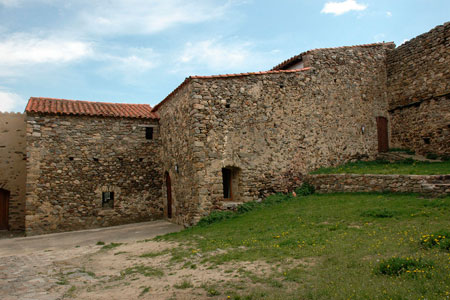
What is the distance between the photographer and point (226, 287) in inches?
221

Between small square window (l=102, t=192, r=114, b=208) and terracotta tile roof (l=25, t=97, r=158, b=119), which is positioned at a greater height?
terracotta tile roof (l=25, t=97, r=158, b=119)

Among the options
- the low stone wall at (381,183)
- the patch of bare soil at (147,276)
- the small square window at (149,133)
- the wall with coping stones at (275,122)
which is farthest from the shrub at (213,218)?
the small square window at (149,133)

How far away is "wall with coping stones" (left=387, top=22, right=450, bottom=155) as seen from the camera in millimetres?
14258

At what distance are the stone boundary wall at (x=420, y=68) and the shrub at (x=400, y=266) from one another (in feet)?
38.4

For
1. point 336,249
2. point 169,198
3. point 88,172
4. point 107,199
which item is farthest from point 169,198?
point 336,249

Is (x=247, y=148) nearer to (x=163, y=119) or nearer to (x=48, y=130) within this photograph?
(x=163, y=119)

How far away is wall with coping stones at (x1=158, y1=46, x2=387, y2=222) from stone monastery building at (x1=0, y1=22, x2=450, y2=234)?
45 millimetres

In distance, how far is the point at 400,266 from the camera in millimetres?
5137

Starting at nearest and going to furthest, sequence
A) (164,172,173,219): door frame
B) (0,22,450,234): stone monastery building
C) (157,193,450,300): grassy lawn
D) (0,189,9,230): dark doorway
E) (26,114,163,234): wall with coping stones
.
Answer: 1. (157,193,450,300): grassy lawn
2. (0,22,450,234): stone monastery building
3. (26,114,163,234): wall with coping stones
4. (164,172,173,219): door frame
5. (0,189,9,230): dark doorway

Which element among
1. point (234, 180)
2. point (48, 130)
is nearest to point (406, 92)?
point (234, 180)

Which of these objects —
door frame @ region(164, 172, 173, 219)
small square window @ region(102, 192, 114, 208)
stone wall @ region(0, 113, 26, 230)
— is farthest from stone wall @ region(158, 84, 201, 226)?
stone wall @ region(0, 113, 26, 230)

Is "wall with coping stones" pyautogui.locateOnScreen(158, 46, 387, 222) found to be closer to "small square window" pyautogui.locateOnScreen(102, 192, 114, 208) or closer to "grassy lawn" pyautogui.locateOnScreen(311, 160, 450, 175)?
"grassy lawn" pyautogui.locateOnScreen(311, 160, 450, 175)

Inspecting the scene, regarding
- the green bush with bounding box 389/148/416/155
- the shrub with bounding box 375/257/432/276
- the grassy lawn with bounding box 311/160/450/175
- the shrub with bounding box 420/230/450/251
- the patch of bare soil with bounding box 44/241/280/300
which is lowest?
the patch of bare soil with bounding box 44/241/280/300

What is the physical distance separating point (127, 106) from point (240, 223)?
1016 centimetres
